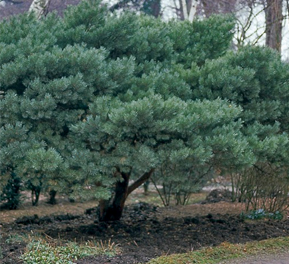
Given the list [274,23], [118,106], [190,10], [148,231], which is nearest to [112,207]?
[148,231]

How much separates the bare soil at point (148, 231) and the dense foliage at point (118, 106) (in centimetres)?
80

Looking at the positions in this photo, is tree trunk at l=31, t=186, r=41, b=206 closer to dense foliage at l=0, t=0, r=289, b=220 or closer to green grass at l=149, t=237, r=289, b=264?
dense foliage at l=0, t=0, r=289, b=220

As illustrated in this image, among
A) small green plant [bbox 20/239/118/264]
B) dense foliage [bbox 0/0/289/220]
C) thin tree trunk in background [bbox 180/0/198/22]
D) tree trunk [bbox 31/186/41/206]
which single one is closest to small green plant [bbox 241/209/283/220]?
dense foliage [bbox 0/0/289/220]

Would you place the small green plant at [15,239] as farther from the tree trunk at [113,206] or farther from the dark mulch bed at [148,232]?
the tree trunk at [113,206]

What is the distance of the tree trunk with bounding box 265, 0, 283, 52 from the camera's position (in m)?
13.8

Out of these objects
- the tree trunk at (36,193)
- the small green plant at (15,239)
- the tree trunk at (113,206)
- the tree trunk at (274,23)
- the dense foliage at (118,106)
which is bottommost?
the tree trunk at (36,193)

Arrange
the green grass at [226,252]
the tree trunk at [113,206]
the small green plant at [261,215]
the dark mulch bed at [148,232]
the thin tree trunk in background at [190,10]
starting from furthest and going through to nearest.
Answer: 1. the thin tree trunk in background at [190,10]
2. the small green plant at [261,215]
3. the tree trunk at [113,206]
4. the dark mulch bed at [148,232]
5. the green grass at [226,252]

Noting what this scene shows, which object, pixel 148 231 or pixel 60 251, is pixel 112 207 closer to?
pixel 148 231

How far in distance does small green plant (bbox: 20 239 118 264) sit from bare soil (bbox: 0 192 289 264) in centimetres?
11

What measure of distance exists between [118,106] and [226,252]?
2311mm

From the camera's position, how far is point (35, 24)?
6.68 m

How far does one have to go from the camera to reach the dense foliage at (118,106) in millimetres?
5422

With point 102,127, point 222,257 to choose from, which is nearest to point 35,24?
point 102,127

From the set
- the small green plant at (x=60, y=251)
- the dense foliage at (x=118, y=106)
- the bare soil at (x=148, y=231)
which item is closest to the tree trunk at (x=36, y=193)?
the bare soil at (x=148, y=231)
